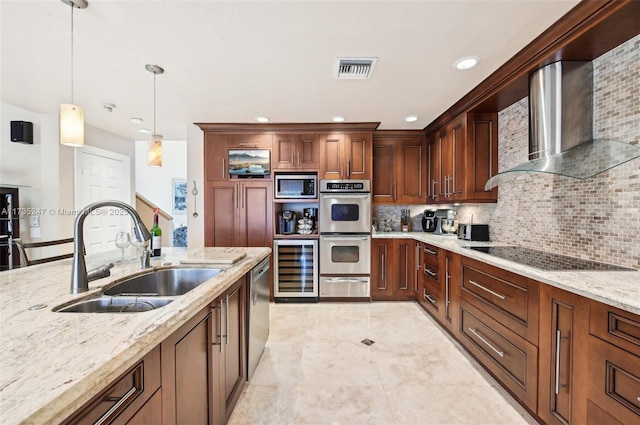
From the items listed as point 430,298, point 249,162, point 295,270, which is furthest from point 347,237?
point 249,162

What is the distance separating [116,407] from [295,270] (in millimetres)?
2996

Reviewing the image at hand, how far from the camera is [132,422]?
759mm

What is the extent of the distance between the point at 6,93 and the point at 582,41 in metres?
4.91

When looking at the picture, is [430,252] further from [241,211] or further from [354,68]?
[241,211]

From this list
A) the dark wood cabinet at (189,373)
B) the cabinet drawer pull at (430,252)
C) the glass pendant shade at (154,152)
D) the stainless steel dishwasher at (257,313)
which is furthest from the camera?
the cabinet drawer pull at (430,252)

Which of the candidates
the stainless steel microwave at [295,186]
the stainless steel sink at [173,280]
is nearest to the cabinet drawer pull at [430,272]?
the stainless steel microwave at [295,186]

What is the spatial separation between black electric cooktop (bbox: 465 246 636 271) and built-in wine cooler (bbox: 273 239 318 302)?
2.01 metres

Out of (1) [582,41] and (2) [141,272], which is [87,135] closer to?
(2) [141,272]

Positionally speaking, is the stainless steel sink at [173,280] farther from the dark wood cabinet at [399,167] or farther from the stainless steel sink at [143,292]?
the dark wood cabinet at [399,167]

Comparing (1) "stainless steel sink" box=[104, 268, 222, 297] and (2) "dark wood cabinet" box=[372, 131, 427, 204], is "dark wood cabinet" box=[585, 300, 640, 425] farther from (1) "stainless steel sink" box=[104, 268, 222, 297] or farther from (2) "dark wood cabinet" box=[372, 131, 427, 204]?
(2) "dark wood cabinet" box=[372, 131, 427, 204]

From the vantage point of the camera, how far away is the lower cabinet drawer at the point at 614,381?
3.62ft

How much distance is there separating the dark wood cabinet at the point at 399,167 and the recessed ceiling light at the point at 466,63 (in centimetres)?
176

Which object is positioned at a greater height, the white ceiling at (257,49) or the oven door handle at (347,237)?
the white ceiling at (257,49)

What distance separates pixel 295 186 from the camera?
12.1ft
